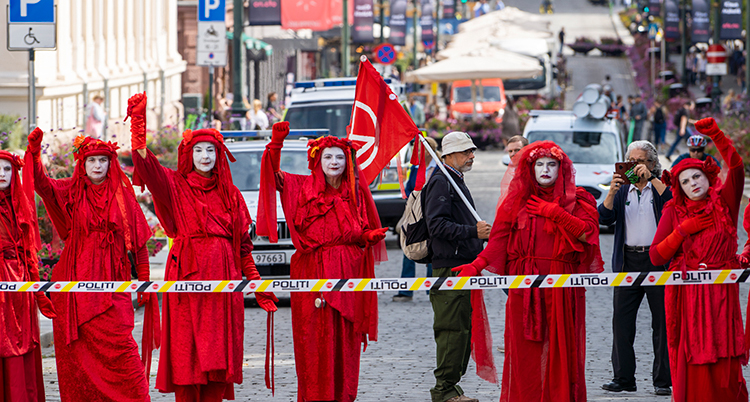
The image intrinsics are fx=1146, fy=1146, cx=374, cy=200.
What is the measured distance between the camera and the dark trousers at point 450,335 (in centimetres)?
733

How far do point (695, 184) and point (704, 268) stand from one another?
49cm

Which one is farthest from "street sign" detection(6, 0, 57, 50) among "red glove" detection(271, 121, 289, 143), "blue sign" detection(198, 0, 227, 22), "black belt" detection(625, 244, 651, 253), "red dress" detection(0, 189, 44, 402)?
"blue sign" detection(198, 0, 227, 22)

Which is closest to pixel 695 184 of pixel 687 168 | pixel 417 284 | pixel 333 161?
pixel 687 168

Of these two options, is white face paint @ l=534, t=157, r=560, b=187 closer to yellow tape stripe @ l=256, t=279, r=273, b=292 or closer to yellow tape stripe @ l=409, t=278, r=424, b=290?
yellow tape stripe @ l=409, t=278, r=424, b=290

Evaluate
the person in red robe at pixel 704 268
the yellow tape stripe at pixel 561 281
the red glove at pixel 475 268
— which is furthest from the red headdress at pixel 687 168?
the red glove at pixel 475 268

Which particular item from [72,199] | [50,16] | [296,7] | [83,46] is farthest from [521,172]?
[296,7]

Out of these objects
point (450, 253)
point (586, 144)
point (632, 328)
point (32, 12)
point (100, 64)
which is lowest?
point (632, 328)

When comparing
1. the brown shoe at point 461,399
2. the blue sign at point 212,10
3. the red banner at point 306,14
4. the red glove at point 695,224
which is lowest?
the brown shoe at point 461,399

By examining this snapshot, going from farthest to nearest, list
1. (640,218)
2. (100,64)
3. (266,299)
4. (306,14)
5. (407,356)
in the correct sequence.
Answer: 1. (306,14)
2. (100,64)
3. (407,356)
4. (640,218)
5. (266,299)

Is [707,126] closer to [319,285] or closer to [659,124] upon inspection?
[319,285]

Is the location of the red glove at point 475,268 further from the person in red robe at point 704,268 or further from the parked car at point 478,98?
the parked car at point 478,98

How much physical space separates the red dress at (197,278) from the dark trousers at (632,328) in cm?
269

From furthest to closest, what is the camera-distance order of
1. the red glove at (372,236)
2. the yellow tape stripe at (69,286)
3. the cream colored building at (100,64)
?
the cream colored building at (100,64) < the red glove at (372,236) < the yellow tape stripe at (69,286)

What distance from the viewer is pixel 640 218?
306 inches
